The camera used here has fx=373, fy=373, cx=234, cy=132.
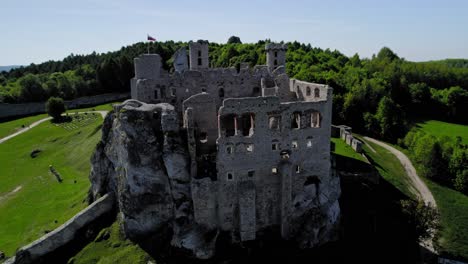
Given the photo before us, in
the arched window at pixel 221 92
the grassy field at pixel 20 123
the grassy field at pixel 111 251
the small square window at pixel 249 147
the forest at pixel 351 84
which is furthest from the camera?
the grassy field at pixel 20 123

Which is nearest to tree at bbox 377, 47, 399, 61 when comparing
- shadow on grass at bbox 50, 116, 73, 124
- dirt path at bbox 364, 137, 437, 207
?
dirt path at bbox 364, 137, 437, 207

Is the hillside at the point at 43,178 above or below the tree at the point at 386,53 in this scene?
below

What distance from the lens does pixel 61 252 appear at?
42.7 meters

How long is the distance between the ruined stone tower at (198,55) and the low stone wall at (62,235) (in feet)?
67.7

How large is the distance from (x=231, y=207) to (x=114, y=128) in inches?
660

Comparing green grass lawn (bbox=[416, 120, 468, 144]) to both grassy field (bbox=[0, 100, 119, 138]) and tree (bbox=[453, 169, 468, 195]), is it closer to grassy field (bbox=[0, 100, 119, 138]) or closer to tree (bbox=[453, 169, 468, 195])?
tree (bbox=[453, 169, 468, 195])

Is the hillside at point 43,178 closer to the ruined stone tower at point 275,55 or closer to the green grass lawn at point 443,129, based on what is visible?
the ruined stone tower at point 275,55

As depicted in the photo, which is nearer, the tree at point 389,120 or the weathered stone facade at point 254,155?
the weathered stone facade at point 254,155

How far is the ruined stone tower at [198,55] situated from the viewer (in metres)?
50.4

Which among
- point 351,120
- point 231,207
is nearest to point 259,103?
point 231,207

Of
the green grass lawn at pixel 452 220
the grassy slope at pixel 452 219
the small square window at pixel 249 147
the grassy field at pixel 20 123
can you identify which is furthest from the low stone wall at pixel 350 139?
the grassy field at pixel 20 123

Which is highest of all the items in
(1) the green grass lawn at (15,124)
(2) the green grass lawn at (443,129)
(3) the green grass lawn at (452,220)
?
(1) the green grass lawn at (15,124)

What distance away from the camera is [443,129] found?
9119 cm

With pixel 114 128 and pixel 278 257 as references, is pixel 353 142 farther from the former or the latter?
pixel 114 128
